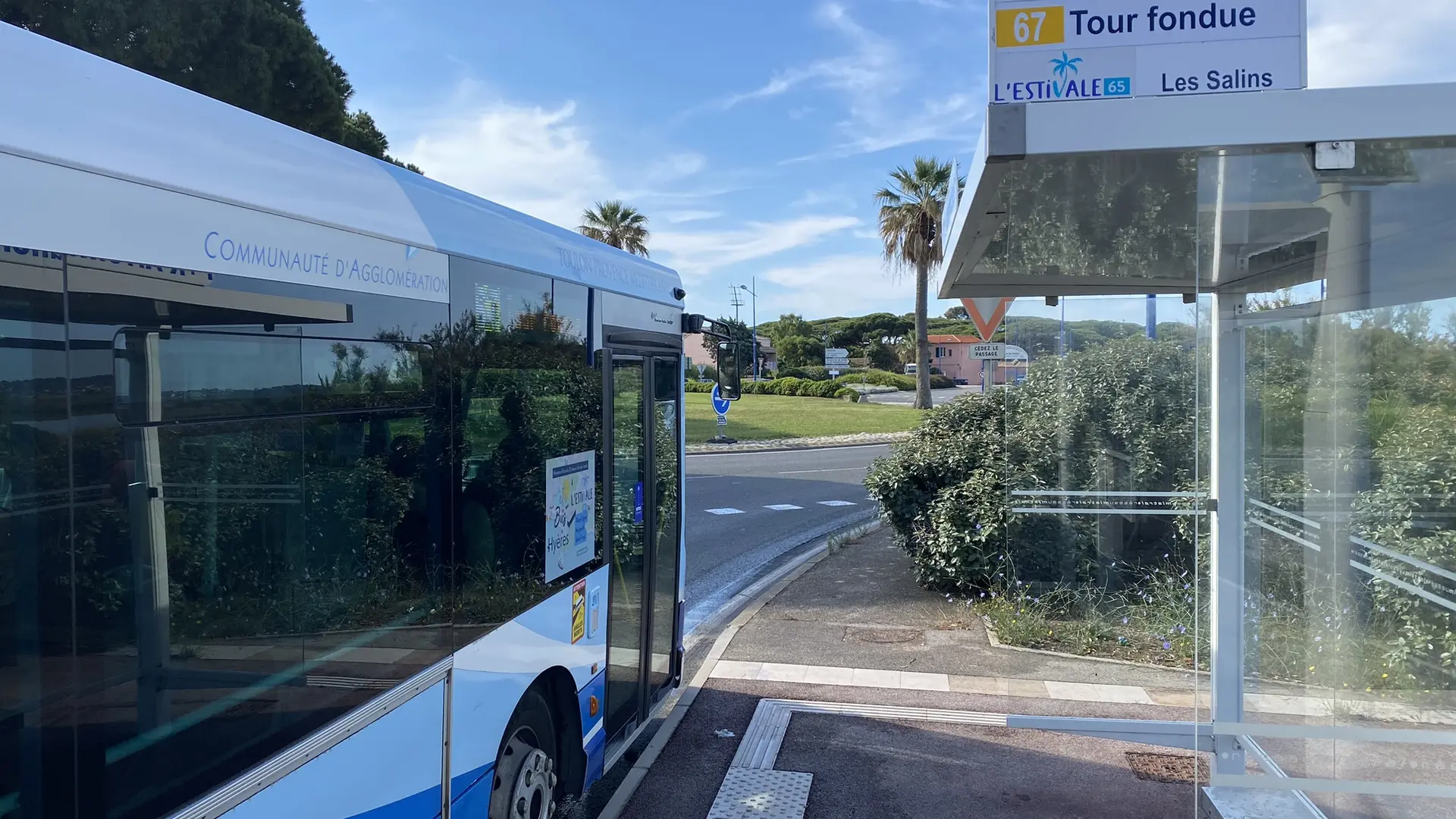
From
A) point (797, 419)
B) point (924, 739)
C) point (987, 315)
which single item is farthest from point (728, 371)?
point (797, 419)

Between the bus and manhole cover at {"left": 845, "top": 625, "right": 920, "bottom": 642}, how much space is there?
12.8 ft

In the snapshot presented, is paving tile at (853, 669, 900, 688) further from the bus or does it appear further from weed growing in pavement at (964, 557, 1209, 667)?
the bus

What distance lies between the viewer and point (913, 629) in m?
8.11

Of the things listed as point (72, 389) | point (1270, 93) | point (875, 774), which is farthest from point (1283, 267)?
point (72, 389)

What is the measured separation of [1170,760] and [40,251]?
5.72 metres

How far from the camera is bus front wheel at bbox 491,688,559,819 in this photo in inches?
150

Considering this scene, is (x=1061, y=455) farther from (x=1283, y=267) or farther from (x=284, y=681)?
(x=284, y=681)

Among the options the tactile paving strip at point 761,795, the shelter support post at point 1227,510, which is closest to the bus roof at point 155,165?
the tactile paving strip at point 761,795

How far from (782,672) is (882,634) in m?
1.31

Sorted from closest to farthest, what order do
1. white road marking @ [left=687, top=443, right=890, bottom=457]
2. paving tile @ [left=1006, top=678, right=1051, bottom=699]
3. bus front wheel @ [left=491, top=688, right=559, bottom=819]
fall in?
bus front wheel @ [left=491, top=688, right=559, bottom=819] → paving tile @ [left=1006, top=678, right=1051, bottom=699] → white road marking @ [left=687, top=443, right=890, bottom=457]

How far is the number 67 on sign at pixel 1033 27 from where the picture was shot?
15.6ft

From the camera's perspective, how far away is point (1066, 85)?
15.8ft

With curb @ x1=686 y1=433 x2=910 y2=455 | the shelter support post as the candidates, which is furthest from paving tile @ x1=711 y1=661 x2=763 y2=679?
curb @ x1=686 y1=433 x2=910 y2=455

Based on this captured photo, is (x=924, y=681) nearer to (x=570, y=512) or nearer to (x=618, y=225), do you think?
(x=570, y=512)
